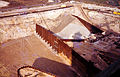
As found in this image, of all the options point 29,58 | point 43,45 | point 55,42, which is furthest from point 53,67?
point 43,45

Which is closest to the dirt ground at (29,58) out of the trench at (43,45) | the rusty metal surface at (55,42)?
the trench at (43,45)

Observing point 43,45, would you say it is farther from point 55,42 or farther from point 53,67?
point 53,67

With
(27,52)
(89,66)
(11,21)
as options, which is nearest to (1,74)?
(27,52)

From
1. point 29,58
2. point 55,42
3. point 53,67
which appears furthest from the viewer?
point 55,42

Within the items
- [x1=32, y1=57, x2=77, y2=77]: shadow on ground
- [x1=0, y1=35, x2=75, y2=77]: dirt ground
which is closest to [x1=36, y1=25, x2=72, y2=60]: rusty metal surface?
[x1=0, y1=35, x2=75, y2=77]: dirt ground

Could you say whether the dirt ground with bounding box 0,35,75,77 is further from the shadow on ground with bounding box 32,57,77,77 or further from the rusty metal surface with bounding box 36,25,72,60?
the rusty metal surface with bounding box 36,25,72,60

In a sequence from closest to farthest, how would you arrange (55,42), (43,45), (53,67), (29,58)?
(53,67)
(29,58)
(55,42)
(43,45)

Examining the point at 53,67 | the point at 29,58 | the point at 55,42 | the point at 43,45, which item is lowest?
the point at 53,67

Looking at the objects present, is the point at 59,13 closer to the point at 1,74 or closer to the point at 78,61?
the point at 78,61
